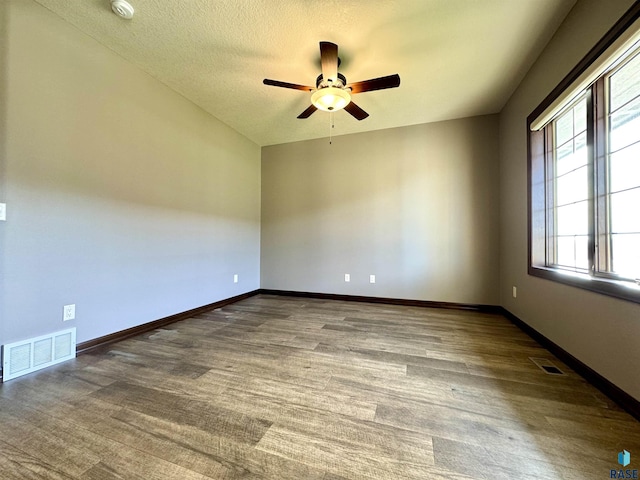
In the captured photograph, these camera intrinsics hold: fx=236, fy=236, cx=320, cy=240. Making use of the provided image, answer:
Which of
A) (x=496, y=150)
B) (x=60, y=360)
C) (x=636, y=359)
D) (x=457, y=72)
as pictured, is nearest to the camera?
(x=636, y=359)

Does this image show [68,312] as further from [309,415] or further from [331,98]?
[331,98]

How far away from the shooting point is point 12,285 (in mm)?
1635

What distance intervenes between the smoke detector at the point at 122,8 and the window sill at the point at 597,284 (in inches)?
145

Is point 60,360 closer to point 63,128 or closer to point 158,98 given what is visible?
point 63,128

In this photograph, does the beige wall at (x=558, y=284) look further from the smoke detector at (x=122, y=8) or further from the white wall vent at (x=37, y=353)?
the white wall vent at (x=37, y=353)

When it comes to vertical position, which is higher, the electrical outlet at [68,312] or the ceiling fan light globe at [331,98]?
the ceiling fan light globe at [331,98]

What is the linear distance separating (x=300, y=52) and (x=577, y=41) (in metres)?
2.09

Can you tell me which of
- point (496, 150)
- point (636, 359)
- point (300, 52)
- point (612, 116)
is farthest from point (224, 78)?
point (636, 359)

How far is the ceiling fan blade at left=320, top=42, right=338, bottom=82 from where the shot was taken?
1.74m

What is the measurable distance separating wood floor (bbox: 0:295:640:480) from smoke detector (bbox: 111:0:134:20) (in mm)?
2642

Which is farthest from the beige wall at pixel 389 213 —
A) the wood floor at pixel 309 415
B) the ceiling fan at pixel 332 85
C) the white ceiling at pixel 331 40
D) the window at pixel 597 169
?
the ceiling fan at pixel 332 85

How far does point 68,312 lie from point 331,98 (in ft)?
9.24

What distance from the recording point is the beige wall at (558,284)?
4.43ft

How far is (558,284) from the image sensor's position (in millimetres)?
1946
